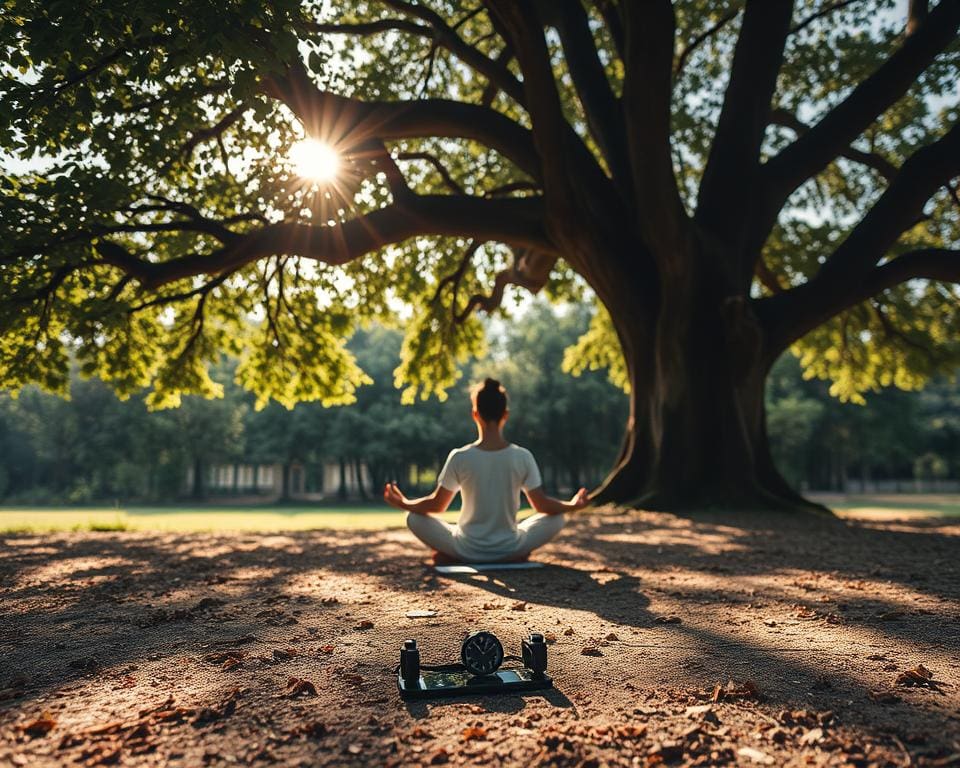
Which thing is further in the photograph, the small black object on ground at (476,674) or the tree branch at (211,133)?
the tree branch at (211,133)

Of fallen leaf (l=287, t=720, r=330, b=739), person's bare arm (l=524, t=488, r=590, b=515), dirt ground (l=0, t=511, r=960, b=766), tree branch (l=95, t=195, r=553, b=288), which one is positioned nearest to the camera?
dirt ground (l=0, t=511, r=960, b=766)

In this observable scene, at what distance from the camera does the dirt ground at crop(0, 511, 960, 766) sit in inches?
108

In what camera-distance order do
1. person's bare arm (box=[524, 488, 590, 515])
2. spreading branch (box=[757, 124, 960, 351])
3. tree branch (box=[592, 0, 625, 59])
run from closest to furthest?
person's bare arm (box=[524, 488, 590, 515]), spreading branch (box=[757, 124, 960, 351]), tree branch (box=[592, 0, 625, 59])

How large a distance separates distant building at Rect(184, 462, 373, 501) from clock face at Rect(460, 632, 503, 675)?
180ft

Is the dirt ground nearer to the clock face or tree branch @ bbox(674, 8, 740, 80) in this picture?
the clock face

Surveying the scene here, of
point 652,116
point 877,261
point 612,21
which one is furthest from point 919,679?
point 612,21

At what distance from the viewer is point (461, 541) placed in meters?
6.80

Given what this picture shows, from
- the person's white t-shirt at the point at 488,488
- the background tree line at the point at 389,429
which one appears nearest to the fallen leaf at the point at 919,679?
the person's white t-shirt at the point at 488,488

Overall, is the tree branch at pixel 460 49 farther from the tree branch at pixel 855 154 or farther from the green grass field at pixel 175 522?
the green grass field at pixel 175 522

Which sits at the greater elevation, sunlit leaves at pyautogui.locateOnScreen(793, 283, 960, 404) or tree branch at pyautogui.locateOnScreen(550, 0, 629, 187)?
tree branch at pyautogui.locateOnScreen(550, 0, 629, 187)

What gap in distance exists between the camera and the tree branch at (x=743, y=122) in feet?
40.3

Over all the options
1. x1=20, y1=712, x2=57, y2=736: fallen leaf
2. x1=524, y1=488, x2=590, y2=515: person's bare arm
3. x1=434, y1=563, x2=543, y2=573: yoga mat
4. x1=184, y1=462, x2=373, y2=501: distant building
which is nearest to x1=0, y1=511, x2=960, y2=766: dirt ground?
x1=20, y1=712, x2=57, y2=736: fallen leaf

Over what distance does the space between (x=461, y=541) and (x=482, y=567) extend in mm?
331

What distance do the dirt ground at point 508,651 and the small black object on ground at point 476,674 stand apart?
0.23ft
